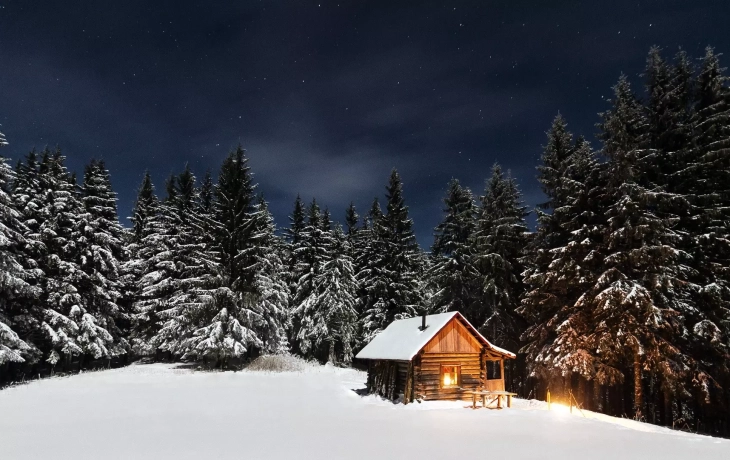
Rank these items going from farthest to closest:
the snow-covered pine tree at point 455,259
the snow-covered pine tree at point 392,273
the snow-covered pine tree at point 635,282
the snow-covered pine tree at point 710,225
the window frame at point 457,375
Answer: the snow-covered pine tree at point 392,273 < the snow-covered pine tree at point 455,259 < the window frame at point 457,375 < the snow-covered pine tree at point 635,282 < the snow-covered pine tree at point 710,225

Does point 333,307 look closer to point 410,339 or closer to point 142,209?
point 410,339

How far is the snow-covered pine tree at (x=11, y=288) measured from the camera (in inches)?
921

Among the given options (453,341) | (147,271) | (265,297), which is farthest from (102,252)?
(453,341)

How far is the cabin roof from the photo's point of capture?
79.4 ft

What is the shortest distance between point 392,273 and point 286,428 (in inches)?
948

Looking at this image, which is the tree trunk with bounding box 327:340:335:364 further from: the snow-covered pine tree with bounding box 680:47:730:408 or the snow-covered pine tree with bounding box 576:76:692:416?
the snow-covered pine tree with bounding box 680:47:730:408

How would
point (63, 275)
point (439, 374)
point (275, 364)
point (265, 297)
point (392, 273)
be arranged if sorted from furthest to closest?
point (392, 273) < point (265, 297) < point (275, 364) < point (63, 275) < point (439, 374)

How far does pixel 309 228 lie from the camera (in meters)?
45.2

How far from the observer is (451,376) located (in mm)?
26188

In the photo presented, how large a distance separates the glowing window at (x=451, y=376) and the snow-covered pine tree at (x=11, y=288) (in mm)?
23241

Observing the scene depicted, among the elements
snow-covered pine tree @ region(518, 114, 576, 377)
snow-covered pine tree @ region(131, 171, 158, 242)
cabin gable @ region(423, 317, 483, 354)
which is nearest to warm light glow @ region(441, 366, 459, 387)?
cabin gable @ region(423, 317, 483, 354)

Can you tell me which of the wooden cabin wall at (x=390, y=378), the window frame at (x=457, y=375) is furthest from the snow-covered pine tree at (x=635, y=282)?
the wooden cabin wall at (x=390, y=378)

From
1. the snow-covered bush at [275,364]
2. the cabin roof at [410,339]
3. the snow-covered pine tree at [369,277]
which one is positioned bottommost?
the snow-covered bush at [275,364]

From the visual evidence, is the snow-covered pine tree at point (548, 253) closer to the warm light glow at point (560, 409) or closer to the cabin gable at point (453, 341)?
the warm light glow at point (560, 409)
